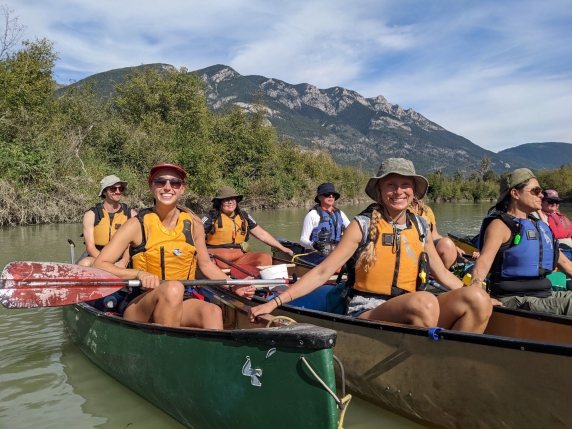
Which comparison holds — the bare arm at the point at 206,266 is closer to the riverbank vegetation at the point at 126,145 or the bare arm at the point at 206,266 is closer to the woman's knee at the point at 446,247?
the woman's knee at the point at 446,247

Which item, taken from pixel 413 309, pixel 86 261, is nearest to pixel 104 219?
pixel 86 261

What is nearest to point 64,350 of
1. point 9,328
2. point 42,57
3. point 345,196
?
point 9,328

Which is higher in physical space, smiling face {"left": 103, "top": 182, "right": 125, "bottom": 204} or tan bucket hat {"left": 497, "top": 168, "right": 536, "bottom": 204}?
smiling face {"left": 103, "top": 182, "right": 125, "bottom": 204}

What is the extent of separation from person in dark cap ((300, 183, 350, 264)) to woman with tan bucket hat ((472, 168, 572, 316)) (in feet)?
10.8

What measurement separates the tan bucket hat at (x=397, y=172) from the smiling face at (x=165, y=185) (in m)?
1.43

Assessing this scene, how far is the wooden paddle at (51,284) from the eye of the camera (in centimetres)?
359

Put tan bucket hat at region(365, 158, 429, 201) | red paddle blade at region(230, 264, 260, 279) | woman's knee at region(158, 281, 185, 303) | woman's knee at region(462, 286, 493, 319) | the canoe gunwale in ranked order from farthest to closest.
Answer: red paddle blade at region(230, 264, 260, 279) → woman's knee at region(158, 281, 185, 303) → tan bucket hat at region(365, 158, 429, 201) → woman's knee at region(462, 286, 493, 319) → the canoe gunwale

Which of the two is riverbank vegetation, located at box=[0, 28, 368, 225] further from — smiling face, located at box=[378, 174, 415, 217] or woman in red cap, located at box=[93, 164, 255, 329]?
smiling face, located at box=[378, 174, 415, 217]

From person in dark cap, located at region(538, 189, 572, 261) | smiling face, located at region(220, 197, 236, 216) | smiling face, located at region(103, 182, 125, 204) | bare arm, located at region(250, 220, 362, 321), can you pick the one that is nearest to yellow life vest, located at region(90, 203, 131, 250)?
smiling face, located at region(103, 182, 125, 204)

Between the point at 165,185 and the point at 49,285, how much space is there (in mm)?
1178

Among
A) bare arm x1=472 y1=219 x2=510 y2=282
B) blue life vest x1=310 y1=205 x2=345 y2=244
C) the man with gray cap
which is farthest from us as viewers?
blue life vest x1=310 y1=205 x2=345 y2=244

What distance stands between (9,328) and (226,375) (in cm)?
397

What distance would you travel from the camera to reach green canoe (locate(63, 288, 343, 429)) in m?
2.26

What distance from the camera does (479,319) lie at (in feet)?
9.57
